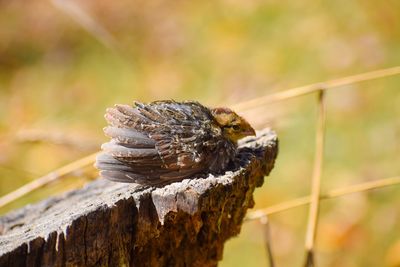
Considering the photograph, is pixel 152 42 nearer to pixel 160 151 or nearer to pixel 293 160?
pixel 293 160

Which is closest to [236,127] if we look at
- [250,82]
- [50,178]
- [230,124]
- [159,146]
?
[230,124]

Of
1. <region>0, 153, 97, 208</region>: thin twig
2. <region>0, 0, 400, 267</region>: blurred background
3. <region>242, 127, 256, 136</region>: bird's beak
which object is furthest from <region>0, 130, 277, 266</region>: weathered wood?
<region>0, 0, 400, 267</region>: blurred background

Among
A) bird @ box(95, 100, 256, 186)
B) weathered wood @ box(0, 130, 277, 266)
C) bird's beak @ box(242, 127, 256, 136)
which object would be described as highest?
bird's beak @ box(242, 127, 256, 136)

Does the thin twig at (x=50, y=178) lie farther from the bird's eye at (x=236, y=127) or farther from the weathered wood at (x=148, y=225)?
the bird's eye at (x=236, y=127)

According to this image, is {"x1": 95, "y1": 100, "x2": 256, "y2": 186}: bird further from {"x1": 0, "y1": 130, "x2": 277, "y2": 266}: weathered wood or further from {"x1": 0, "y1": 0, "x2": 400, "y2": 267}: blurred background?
{"x1": 0, "y1": 0, "x2": 400, "y2": 267}: blurred background

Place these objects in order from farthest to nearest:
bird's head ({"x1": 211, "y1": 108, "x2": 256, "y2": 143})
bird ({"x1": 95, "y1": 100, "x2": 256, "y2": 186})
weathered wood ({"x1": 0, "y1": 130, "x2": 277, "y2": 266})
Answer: bird's head ({"x1": 211, "y1": 108, "x2": 256, "y2": 143}) → bird ({"x1": 95, "y1": 100, "x2": 256, "y2": 186}) → weathered wood ({"x1": 0, "y1": 130, "x2": 277, "y2": 266})

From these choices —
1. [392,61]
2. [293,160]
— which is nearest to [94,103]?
[293,160]
